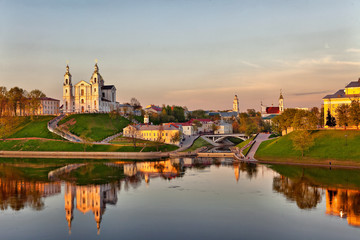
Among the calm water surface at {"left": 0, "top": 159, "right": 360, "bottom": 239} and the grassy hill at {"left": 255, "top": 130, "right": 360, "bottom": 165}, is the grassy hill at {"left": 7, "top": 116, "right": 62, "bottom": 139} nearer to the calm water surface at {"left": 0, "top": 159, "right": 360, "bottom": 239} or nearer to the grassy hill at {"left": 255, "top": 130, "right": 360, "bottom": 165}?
the calm water surface at {"left": 0, "top": 159, "right": 360, "bottom": 239}

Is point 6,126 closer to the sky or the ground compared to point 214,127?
closer to the sky

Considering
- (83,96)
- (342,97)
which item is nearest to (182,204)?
(342,97)

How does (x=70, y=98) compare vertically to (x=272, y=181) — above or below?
above

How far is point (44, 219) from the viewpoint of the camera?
1478 inches

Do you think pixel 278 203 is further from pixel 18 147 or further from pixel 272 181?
pixel 18 147

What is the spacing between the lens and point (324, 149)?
74.3 m

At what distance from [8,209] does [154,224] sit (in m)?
17.7

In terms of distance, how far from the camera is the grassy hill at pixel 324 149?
70.1 m

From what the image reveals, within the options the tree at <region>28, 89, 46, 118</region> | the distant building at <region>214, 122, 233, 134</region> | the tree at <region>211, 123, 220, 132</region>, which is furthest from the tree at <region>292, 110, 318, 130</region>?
the tree at <region>28, 89, 46, 118</region>

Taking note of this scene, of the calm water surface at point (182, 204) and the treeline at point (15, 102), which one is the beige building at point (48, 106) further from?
the calm water surface at point (182, 204)

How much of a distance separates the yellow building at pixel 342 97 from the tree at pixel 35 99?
9762 centimetres

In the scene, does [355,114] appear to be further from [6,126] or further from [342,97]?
[6,126]

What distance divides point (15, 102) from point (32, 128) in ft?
69.7

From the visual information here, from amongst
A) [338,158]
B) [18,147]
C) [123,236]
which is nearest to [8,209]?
[123,236]
